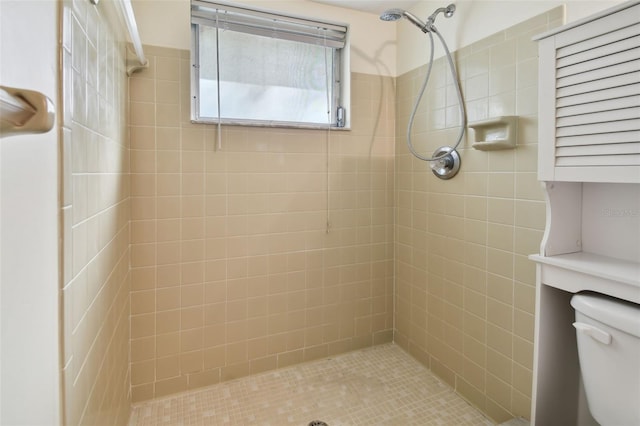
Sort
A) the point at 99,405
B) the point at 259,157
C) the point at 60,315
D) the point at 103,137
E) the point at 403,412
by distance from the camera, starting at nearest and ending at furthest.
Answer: the point at 60,315 → the point at 99,405 → the point at 103,137 → the point at 403,412 → the point at 259,157

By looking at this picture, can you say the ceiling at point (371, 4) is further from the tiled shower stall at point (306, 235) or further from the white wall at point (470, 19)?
the tiled shower stall at point (306, 235)

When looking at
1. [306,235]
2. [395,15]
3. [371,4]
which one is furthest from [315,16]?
[306,235]

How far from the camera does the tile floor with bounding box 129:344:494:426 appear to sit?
1.62 m

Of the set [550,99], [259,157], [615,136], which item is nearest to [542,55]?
[550,99]

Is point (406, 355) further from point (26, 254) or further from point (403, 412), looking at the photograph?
point (26, 254)

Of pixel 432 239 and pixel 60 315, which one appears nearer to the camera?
pixel 60 315

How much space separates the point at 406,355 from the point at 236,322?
1069mm

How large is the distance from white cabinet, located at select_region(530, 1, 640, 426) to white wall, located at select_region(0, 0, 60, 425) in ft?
4.24

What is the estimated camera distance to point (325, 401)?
5.74 feet

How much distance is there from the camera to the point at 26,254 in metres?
0.54

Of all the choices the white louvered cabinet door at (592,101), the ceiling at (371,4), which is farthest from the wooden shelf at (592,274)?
the ceiling at (371,4)

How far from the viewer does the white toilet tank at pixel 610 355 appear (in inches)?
35.7

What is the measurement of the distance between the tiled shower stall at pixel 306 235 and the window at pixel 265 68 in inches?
4.6

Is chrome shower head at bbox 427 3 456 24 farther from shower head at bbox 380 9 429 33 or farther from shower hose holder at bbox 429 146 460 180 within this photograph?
shower hose holder at bbox 429 146 460 180
